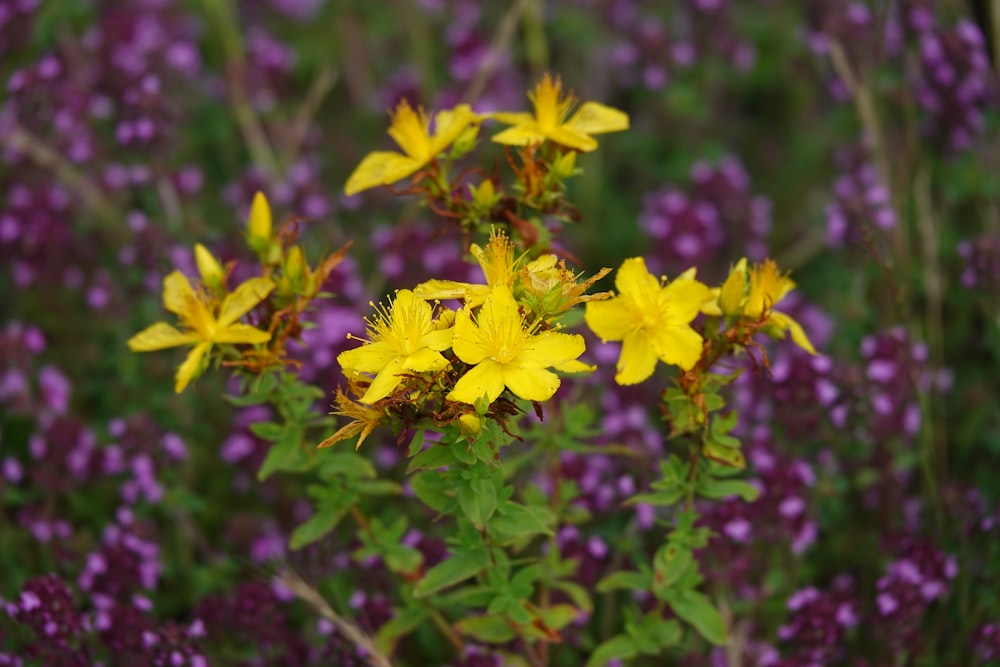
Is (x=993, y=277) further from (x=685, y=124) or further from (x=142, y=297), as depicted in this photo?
(x=142, y=297)

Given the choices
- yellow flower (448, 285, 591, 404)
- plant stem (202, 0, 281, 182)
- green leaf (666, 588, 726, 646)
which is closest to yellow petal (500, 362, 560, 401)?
yellow flower (448, 285, 591, 404)

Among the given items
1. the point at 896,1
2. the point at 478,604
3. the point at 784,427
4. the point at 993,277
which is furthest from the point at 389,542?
the point at 896,1

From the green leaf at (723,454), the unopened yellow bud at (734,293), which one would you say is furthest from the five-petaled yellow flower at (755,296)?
the green leaf at (723,454)

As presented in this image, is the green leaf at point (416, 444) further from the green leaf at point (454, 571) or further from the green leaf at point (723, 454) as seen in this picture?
the green leaf at point (723, 454)

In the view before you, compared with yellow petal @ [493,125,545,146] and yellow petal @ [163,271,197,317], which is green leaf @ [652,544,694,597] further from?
yellow petal @ [163,271,197,317]

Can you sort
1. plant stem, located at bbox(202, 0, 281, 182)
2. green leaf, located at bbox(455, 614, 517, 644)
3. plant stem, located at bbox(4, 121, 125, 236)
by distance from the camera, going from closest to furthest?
green leaf, located at bbox(455, 614, 517, 644)
plant stem, located at bbox(4, 121, 125, 236)
plant stem, located at bbox(202, 0, 281, 182)

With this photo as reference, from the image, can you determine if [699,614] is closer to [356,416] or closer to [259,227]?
[356,416]
